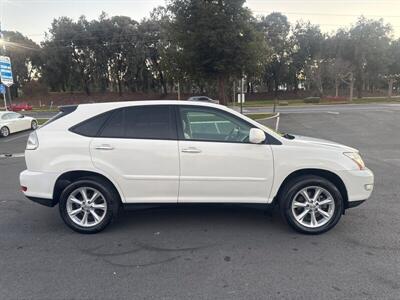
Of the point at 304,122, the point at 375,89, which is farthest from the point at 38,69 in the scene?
the point at 375,89

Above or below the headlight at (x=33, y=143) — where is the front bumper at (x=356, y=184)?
below

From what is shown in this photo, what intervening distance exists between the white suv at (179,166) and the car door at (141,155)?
0.01 meters

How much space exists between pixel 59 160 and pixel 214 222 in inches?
88.8

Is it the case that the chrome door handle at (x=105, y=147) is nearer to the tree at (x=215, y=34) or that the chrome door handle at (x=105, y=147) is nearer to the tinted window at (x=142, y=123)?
the tinted window at (x=142, y=123)

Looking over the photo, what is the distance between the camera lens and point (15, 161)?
9164 mm

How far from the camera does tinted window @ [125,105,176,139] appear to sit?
3.97 m

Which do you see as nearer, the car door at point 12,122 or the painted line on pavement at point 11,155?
the painted line on pavement at point 11,155

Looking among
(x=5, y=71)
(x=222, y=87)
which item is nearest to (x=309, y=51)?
(x=222, y=87)

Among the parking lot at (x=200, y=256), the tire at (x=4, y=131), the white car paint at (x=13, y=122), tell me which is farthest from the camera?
the white car paint at (x=13, y=122)

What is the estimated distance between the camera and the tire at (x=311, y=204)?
3928 millimetres

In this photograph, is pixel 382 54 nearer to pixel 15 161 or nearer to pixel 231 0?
pixel 231 0

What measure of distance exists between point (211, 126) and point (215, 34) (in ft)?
50.7

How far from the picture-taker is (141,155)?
389 cm

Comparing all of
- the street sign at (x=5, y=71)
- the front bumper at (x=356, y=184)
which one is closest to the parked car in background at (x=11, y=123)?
the street sign at (x=5, y=71)
